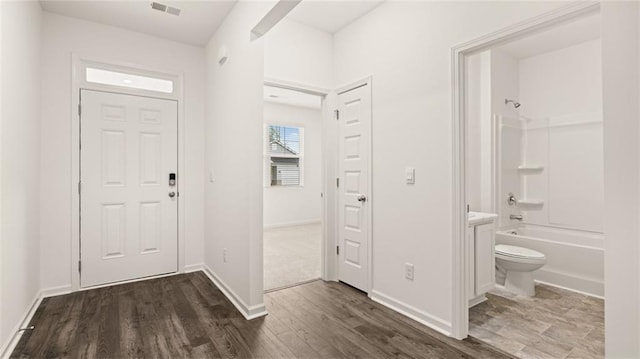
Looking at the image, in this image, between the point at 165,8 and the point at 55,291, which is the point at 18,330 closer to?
the point at 55,291

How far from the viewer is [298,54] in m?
3.20

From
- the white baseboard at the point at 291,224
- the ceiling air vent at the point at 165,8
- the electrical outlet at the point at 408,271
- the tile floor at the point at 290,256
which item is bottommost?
the tile floor at the point at 290,256

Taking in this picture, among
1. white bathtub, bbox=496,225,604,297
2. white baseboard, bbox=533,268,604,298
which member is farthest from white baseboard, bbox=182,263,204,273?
white baseboard, bbox=533,268,604,298

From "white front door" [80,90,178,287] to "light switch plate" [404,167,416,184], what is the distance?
269cm

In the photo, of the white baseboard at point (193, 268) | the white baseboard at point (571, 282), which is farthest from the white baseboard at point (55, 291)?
the white baseboard at point (571, 282)

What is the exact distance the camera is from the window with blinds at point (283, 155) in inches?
265

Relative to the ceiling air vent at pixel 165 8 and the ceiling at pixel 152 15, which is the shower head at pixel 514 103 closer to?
the ceiling at pixel 152 15

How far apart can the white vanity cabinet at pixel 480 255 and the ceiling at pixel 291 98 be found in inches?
153

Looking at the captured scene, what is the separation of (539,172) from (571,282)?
1449 millimetres

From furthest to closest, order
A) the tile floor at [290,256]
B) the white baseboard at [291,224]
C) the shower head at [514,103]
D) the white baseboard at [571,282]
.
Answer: the white baseboard at [291,224], the shower head at [514,103], the tile floor at [290,256], the white baseboard at [571,282]

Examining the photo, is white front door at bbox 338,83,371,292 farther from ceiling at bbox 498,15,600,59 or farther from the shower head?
the shower head

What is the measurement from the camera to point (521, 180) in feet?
13.5

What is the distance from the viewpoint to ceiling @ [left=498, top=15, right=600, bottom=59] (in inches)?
127

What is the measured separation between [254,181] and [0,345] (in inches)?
74.0
